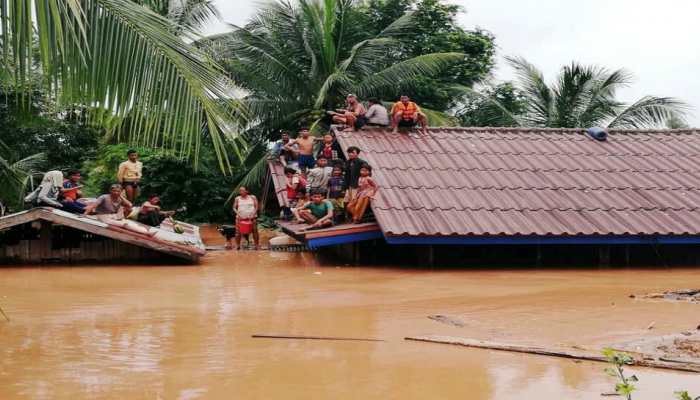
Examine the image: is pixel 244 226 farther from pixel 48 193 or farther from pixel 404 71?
pixel 404 71

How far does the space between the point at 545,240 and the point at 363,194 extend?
9.38 ft

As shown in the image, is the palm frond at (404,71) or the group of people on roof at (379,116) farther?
the palm frond at (404,71)

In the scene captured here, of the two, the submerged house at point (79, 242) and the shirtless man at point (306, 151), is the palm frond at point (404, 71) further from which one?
the submerged house at point (79, 242)

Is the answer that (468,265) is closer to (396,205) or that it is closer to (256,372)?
(396,205)

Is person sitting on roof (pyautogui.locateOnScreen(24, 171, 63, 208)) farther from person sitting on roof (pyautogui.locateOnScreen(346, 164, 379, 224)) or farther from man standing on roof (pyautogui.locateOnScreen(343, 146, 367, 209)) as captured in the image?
person sitting on roof (pyautogui.locateOnScreen(346, 164, 379, 224))

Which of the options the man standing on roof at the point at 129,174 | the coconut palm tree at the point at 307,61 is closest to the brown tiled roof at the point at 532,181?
the man standing on roof at the point at 129,174

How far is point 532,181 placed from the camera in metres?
14.5

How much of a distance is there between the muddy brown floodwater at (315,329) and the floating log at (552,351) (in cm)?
9

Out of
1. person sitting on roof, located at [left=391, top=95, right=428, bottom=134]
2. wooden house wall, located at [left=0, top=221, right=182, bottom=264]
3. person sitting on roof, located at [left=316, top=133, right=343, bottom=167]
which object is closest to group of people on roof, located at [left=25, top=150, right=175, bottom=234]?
wooden house wall, located at [left=0, top=221, right=182, bottom=264]

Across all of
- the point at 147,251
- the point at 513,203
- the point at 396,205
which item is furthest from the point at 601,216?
the point at 147,251

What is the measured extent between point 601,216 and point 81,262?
8.51 metres

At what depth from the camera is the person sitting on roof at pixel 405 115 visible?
53.0 ft

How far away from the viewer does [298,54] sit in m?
22.5

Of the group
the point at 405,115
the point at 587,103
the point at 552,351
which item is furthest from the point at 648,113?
the point at 552,351
